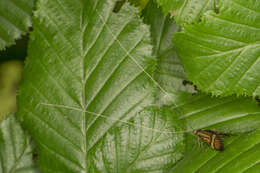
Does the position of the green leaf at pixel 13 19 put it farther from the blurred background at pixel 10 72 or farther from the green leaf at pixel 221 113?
the green leaf at pixel 221 113

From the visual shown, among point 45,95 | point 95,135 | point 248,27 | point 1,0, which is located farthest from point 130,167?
point 1,0

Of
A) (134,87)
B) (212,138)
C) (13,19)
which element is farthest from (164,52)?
(13,19)

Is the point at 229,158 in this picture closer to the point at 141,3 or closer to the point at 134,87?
the point at 134,87

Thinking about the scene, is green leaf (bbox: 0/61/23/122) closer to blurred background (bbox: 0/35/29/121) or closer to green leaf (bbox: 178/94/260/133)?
blurred background (bbox: 0/35/29/121)

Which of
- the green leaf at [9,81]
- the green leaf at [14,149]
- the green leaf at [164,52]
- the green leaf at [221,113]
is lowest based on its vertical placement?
the green leaf at [14,149]

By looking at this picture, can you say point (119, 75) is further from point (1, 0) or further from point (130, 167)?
point (1, 0)

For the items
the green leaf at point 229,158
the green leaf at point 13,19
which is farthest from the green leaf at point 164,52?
the green leaf at point 13,19
